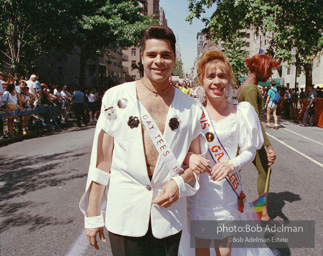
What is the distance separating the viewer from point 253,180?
5602 millimetres

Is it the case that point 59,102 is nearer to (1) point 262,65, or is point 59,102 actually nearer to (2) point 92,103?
(2) point 92,103

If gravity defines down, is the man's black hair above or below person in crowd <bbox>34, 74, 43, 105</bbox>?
above

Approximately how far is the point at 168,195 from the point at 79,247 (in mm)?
1976

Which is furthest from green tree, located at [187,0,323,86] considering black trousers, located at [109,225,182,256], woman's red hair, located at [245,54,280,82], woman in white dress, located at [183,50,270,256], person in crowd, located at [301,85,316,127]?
black trousers, located at [109,225,182,256]

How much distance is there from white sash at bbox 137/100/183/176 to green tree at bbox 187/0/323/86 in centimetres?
1407

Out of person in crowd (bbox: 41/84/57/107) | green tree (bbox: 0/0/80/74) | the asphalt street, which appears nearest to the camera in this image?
the asphalt street

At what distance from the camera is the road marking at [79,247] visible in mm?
3021

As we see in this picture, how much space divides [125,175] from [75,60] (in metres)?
40.8

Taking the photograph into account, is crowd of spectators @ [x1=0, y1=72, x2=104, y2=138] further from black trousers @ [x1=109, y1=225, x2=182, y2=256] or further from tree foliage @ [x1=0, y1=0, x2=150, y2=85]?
black trousers @ [x1=109, y1=225, x2=182, y2=256]

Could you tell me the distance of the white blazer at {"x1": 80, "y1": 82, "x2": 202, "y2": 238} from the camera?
165cm

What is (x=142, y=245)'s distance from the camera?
1.71 metres

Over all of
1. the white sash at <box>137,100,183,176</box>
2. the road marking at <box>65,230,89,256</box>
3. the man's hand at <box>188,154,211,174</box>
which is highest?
the white sash at <box>137,100,183,176</box>

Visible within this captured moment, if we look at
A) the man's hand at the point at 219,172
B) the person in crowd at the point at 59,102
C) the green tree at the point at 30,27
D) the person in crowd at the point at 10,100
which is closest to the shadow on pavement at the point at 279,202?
the man's hand at the point at 219,172

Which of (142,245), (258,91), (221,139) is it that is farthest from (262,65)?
(142,245)
